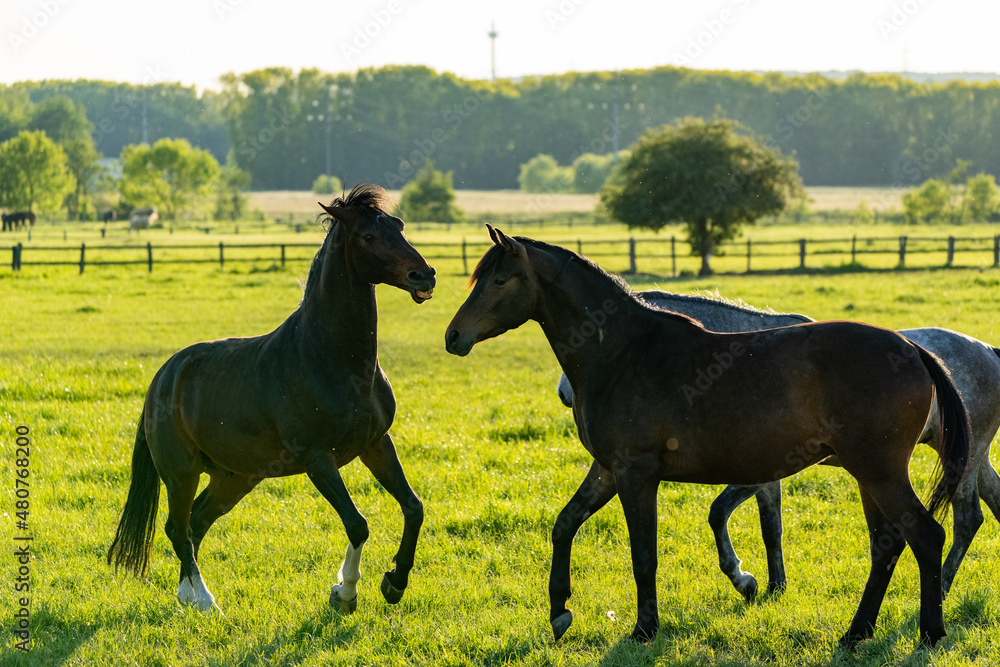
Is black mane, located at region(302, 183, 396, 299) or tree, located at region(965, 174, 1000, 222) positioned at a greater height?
tree, located at region(965, 174, 1000, 222)

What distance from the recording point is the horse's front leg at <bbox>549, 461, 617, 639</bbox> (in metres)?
4.52

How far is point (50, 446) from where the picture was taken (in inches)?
321

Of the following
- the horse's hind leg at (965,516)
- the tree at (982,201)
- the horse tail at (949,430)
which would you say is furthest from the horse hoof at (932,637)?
the tree at (982,201)

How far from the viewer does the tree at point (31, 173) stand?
239ft

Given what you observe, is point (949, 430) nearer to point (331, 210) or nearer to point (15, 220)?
point (331, 210)

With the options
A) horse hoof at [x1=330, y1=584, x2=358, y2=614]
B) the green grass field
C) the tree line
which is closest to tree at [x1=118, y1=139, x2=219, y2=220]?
the tree line

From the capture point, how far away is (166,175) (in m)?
81.4

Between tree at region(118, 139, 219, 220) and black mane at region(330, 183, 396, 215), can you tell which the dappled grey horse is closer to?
black mane at region(330, 183, 396, 215)

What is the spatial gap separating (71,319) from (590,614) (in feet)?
54.0

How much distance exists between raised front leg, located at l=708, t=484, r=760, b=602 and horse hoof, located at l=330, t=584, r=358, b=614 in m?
2.10

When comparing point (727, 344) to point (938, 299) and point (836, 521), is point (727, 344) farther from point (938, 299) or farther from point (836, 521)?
point (938, 299)

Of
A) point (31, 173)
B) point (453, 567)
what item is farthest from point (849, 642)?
point (31, 173)

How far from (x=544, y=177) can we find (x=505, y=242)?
3800 inches

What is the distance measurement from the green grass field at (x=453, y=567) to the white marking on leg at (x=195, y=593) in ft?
0.26
